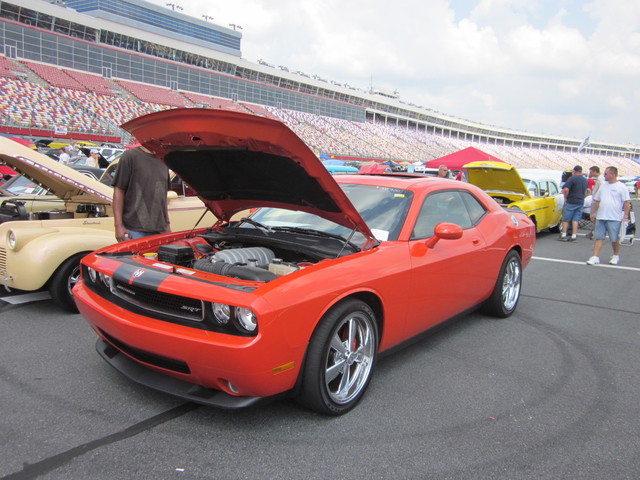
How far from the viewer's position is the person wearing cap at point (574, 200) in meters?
10.3

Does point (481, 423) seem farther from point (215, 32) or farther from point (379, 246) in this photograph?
point (215, 32)

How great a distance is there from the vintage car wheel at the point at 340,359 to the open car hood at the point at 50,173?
12.3 ft

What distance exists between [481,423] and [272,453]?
4.08ft

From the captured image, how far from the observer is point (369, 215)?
350cm

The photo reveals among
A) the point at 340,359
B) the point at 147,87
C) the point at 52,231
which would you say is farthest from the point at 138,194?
the point at 147,87

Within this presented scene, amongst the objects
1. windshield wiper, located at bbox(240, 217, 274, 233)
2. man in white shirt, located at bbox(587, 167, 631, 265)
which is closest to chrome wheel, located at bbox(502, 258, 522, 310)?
windshield wiper, located at bbox(240, 217, 274, 233)

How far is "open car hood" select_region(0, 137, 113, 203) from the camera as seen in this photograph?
4.62m

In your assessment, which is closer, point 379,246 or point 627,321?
point 379,246

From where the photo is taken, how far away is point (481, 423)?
8.78 feet

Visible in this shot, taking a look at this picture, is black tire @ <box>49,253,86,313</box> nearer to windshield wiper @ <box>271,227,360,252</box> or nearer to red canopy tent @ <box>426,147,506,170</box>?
windshield wiper @ <box>271,227,360,252</box>

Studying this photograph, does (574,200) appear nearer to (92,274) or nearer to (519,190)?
(519,190)

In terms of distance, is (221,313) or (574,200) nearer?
(221,313)

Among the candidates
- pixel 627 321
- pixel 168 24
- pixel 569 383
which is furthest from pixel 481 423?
pixel 168 24

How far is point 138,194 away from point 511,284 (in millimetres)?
3882
